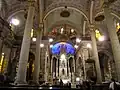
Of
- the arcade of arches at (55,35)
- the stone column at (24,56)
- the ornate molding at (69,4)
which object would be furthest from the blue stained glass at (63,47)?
the stone column at (24,56)

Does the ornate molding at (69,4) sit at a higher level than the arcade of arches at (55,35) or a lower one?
higher

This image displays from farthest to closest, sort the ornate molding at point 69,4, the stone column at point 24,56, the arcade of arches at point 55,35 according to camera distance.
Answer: the ornate molding at point 69,4 < the arcade of arches at point 55,35 < the stone column at point 24,56

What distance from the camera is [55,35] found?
95.8ft

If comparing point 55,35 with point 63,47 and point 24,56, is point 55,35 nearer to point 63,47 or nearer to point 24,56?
point 63,47

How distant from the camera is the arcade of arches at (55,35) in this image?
9.62 m

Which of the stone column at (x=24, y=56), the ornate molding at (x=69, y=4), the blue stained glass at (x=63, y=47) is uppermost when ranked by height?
the ornate molding at (x=69, y=4)

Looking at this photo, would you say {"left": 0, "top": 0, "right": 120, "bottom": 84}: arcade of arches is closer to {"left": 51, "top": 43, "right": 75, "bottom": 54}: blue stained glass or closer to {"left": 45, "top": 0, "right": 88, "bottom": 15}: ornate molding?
{"left": 45, "top": 0, "right": 88, "bottom": 15}: ornate molding

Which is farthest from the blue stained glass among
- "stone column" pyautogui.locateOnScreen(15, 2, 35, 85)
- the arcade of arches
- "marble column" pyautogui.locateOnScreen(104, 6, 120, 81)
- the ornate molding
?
"marble column" pyautogui.locateOnScreen(104, 6, 120, 81)

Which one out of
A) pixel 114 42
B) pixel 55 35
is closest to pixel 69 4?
pixel 114 42

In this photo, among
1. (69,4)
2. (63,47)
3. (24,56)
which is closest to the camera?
(24,56)

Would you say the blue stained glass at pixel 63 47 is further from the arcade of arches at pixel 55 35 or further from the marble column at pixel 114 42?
the marble column at pixel 114 42

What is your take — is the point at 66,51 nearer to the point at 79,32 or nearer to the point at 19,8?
the point at 79,32

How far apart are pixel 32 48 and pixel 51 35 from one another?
9.51 m

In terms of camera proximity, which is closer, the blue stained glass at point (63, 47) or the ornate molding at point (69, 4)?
the ornate molding at point (69, 4)
